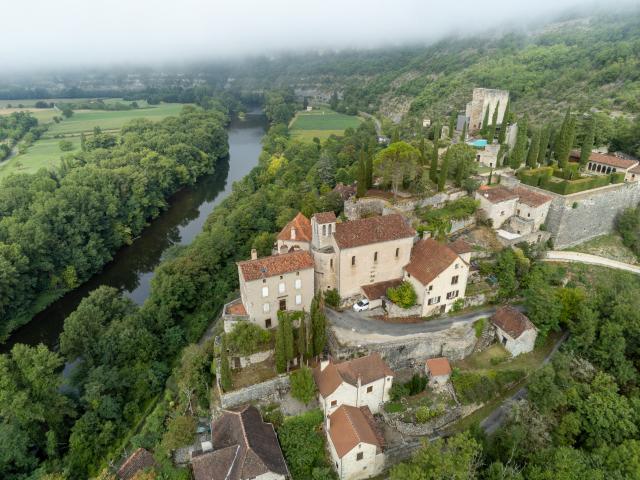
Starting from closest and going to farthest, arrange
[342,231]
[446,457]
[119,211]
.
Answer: [446,457], [342,231], [119,211]

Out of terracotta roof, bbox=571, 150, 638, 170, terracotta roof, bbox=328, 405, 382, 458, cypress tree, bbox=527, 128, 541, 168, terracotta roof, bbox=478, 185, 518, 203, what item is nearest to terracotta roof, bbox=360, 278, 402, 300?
terracotta roof, bbox=328, 405, 382, 458

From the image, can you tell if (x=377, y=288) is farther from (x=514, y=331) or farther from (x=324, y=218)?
(x=514, y=331)

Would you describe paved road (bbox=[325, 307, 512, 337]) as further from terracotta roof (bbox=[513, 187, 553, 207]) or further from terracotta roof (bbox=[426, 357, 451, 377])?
terracotta roof (bbox=[513, 187, 553, 207])

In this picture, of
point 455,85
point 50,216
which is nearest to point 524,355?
point 50,216

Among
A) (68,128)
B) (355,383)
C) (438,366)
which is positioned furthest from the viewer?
(68,128)

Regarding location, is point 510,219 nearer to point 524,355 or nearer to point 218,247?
point 524,355

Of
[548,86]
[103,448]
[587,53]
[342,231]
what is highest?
[587,53]

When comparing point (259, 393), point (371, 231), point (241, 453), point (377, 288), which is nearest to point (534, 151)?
point (371, 231)
